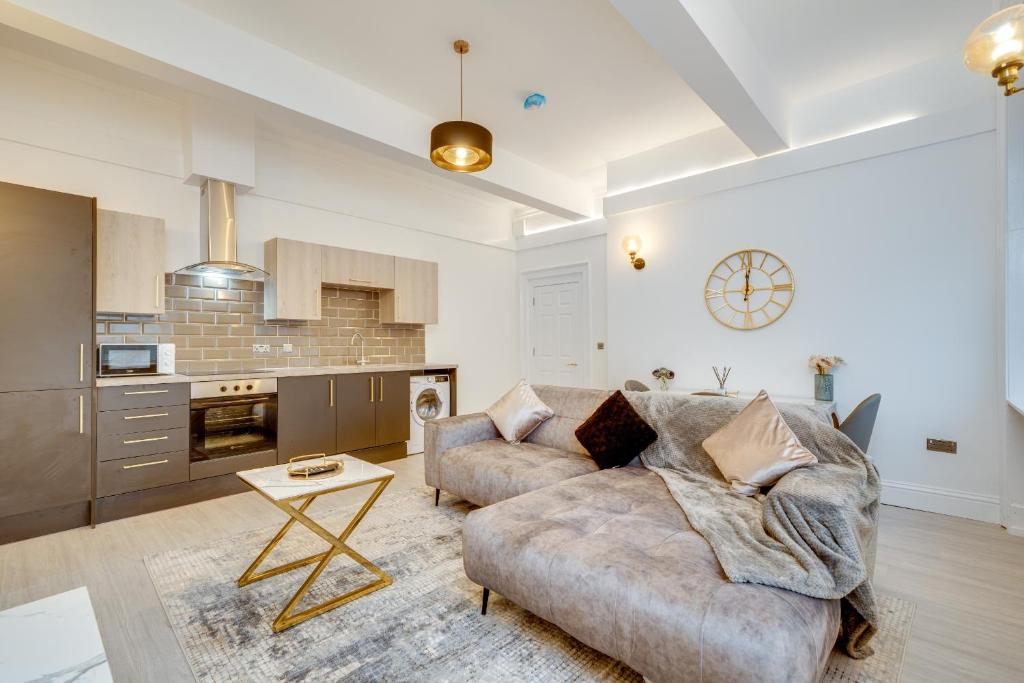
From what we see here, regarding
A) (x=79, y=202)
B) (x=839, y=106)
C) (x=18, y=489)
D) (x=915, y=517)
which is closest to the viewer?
Answer: (x=18, y=489)

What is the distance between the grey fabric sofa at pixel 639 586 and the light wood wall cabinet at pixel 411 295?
305 centimetres

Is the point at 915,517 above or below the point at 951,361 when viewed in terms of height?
below

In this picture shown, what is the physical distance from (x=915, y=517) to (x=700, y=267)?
8.46 ft

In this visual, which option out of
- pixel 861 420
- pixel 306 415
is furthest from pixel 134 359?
pixel 861 420

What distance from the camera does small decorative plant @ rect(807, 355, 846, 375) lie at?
3.71m

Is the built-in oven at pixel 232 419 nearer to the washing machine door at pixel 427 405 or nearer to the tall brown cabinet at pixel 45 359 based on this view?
the tall brown cabinet at pixel 45 359

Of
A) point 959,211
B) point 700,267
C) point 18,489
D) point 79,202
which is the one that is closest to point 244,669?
point 18,489

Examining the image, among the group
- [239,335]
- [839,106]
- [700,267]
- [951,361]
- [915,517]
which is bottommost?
[915,517]

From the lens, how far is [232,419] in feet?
12.3

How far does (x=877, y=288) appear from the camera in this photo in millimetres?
3592

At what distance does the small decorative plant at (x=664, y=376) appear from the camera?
15.3 feet

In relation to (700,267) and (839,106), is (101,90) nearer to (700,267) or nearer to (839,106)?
(700,267)

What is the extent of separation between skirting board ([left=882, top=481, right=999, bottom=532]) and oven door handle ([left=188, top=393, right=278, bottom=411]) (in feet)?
16.3

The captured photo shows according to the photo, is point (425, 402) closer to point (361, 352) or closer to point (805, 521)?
point (361, 352)
